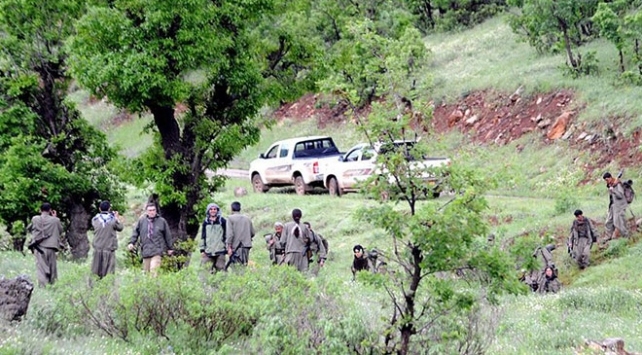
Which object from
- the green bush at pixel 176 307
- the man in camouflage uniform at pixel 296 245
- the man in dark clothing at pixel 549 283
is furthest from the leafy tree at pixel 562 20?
the green bush at pixel 176 307

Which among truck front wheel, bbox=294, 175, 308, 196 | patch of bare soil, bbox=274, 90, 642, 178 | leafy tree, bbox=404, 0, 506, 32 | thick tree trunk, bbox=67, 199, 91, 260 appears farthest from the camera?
leafy tree, bbox=404, 0, 506, 32

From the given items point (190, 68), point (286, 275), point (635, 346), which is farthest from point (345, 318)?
point (190, 68)

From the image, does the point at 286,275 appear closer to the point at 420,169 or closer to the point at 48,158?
the point at 420,169

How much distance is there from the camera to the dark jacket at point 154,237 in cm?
1464

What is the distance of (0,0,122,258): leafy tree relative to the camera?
20.5 meters

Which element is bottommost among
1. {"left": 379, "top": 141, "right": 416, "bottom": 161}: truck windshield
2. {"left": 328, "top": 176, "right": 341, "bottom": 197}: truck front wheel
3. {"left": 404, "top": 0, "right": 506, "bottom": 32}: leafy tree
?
{"left": 379, "top": 141, "right": 416, "bottom": 161}: truck windshield

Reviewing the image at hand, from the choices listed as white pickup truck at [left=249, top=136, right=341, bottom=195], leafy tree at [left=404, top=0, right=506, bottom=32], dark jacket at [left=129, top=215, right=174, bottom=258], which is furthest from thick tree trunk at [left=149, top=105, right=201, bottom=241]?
leafy tree at [left=404, top=0, right=506, bottom=32]

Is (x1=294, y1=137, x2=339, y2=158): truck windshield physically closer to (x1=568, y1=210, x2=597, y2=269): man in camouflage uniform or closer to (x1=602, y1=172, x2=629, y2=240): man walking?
(x1=602, y1=172, x2=629, y2=240): man walking

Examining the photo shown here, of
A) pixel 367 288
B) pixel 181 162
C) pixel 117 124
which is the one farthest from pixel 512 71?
pixel 117 124

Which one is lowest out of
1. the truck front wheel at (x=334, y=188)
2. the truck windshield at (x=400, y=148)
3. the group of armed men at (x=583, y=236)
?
the group of armed men at (x=583, y=236)

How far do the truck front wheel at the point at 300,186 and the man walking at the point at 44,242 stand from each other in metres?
16.1

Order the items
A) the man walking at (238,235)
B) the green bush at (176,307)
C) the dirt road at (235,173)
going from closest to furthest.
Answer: the green bush at (176,307), the man walking at (238,235), the dirt road at (235,173)

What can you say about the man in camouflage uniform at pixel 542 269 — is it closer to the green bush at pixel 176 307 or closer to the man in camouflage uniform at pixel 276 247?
the man in camouflage uniform at pixel 276 247

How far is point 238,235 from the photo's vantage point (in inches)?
606
